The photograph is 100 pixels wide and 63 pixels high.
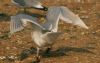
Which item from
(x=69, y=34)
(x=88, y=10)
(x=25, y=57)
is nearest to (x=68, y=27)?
(x=69, y=34)

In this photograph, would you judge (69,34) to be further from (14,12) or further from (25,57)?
(14,12)

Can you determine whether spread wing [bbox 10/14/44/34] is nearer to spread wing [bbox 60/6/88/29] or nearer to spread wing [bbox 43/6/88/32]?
spread wing [bbox 43/6/88/32]

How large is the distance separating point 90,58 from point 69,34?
5.60 feet

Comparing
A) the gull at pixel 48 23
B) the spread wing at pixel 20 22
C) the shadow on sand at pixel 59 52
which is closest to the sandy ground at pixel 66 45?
the shadow on sand at pixel 59 52

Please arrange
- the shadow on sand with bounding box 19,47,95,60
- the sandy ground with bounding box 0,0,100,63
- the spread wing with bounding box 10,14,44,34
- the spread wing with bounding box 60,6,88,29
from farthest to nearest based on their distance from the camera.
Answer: the shadow on sand with bounding box 19,47,95,60 < the sandy ground with bounding box 0,0,100,63 < the spread wing with bounding box 60,6,88,29 < the spread wing with bounding box 10,14,44,34

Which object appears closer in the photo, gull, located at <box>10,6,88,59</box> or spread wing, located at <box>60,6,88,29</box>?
gull, located at <box>10,6,88,59</box>

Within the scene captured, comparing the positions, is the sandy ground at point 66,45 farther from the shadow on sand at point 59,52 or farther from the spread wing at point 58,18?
the spread wing at point 58,18

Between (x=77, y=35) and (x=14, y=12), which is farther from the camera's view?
(x=14, y=12)

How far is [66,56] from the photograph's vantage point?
8.27 meters

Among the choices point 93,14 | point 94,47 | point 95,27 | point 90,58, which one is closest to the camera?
point 90,58

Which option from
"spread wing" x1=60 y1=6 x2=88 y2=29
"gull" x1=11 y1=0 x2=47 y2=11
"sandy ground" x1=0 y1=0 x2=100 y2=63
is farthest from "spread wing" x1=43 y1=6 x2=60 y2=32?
"gull" x1=11 y1=0 x2=47 y2=11

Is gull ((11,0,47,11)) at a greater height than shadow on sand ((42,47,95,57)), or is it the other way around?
gull ((11,0,47,11))

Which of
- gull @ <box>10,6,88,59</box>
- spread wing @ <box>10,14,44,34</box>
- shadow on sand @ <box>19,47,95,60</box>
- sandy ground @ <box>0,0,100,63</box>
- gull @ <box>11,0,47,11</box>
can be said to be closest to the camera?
spread wing @ <box>10,14,44,34</box>

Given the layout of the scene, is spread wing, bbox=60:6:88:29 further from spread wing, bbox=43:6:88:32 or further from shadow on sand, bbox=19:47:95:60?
shadow on sand, bbox=19:47:95:60
